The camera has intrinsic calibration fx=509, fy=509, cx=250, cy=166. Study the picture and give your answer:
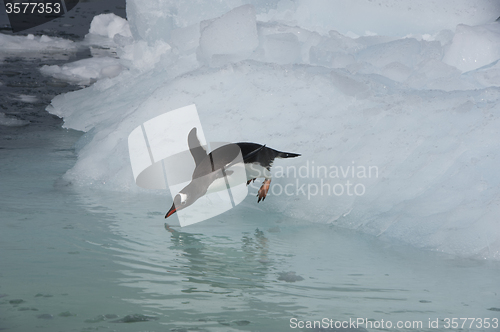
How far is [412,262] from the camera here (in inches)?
99.5

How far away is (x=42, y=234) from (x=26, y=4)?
2124 centimetres

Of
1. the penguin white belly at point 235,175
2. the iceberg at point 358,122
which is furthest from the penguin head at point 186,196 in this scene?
the iceberg at point 358,122

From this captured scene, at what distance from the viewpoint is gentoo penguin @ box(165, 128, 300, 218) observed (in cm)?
266

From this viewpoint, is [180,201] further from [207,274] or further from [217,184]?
[207,274]

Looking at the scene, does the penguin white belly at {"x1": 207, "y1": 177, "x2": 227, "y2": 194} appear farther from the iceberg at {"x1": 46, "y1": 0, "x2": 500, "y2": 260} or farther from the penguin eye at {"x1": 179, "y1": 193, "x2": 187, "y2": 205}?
the iceberg at {"x1": 46, "y1": 0, "x2": 500, "y2": 260}

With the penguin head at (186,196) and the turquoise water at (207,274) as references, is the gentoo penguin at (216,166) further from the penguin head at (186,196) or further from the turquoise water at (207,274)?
the turquoise water at (207,274)

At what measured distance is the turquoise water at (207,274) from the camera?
1858mm

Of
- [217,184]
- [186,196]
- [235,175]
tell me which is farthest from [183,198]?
[235,175]

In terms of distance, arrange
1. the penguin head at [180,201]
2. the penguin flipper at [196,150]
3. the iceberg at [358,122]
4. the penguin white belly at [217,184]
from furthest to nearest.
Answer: the penguin flipper at [196,150] → the iceberg at [358,122] → the penguin white belly at [217,184] → the penguin head at [180,201]

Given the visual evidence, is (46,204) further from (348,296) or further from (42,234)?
(348,296)

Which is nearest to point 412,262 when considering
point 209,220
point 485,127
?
point 485,127

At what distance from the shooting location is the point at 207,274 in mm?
2264

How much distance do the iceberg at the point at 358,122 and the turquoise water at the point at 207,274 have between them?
21cm

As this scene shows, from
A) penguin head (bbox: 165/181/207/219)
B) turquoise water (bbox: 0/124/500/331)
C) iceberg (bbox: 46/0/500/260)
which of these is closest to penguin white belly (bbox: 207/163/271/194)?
penguin head (bbox: 165/181/207/219)
